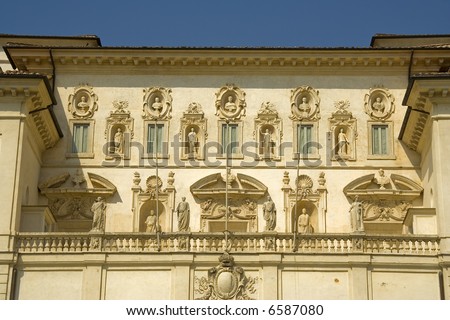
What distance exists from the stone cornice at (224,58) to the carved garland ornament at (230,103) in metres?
1.17

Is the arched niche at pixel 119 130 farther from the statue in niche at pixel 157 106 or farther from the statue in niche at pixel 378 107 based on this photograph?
the statue in niche at pixel 378 107

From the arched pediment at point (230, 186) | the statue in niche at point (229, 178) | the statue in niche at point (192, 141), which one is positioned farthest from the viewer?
the statue in niche at point (192, 141)

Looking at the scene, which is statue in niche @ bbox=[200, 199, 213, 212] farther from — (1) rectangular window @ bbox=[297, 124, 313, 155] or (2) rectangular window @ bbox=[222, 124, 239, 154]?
(1) rectangular window @ bbox=[297, 124, 313, 155]

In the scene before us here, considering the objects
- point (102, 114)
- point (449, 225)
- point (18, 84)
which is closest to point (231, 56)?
point (102, 114)

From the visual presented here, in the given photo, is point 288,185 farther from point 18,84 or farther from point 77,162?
point 18,84

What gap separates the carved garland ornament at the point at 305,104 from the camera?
1870 inches

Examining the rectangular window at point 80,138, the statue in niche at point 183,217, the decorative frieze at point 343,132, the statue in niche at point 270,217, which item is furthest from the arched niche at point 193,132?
the statue in niche at point 270,217

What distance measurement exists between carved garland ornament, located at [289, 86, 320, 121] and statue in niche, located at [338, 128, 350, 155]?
1.39 m

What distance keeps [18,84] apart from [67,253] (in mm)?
7343

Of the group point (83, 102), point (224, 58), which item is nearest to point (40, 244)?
point (83, 102)

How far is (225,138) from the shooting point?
47.3 meters
